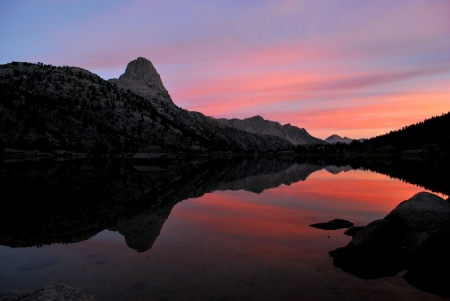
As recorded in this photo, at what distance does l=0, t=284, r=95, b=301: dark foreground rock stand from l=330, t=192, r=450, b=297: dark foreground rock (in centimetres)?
1163

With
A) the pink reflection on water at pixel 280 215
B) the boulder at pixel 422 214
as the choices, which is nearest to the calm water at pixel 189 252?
the pink reflection on water at pixel 280 215

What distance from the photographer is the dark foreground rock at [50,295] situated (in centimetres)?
807

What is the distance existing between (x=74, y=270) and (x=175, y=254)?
4.94 m

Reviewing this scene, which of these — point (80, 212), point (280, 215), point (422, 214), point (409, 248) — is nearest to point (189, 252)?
point (409, 248)

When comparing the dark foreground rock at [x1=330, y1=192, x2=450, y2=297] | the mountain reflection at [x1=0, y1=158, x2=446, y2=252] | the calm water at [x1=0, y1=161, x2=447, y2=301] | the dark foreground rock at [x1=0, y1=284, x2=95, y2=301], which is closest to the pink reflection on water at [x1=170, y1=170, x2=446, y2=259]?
the calm water at [x1=0, y1=161, x2=447, y2=301]

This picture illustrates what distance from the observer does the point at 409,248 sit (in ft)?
53.4

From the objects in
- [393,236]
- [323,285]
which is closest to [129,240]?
[323,285]

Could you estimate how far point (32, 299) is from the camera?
7.95m

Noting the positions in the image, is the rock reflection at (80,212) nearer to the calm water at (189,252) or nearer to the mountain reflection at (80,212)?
the mountain reflection at (80,212)

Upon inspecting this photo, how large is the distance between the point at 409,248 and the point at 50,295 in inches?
658

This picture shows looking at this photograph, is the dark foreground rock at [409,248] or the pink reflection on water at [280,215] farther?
the pink reflection on water at [280,215]

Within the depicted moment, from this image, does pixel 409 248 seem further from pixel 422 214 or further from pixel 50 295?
pixel 50 295

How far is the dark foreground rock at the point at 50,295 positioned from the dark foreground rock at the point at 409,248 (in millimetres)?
11632

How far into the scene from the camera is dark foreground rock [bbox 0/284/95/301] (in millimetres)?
8070
